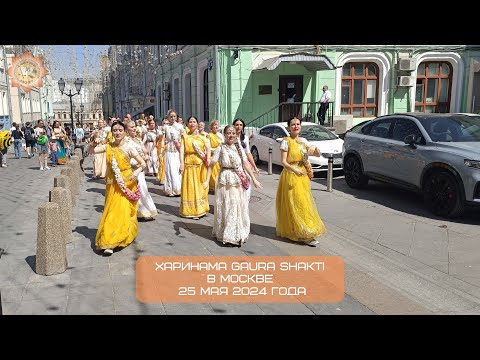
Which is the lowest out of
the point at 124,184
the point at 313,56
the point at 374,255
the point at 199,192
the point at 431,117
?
the point at 374,255

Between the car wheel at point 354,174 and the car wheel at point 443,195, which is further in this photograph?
the car wheel at point 354,174

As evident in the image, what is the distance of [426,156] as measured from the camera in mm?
7934

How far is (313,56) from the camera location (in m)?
16.5

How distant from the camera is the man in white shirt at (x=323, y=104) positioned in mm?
17350

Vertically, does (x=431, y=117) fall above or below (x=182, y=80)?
below

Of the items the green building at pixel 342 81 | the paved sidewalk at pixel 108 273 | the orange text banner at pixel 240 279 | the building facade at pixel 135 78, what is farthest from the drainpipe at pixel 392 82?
the building facade at pixel 135 78

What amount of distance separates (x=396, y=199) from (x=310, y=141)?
3891 mm

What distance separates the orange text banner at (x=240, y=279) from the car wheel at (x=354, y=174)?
4.74 meters

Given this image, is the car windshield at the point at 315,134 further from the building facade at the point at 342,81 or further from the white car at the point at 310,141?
the building facade at the point at 342,81
